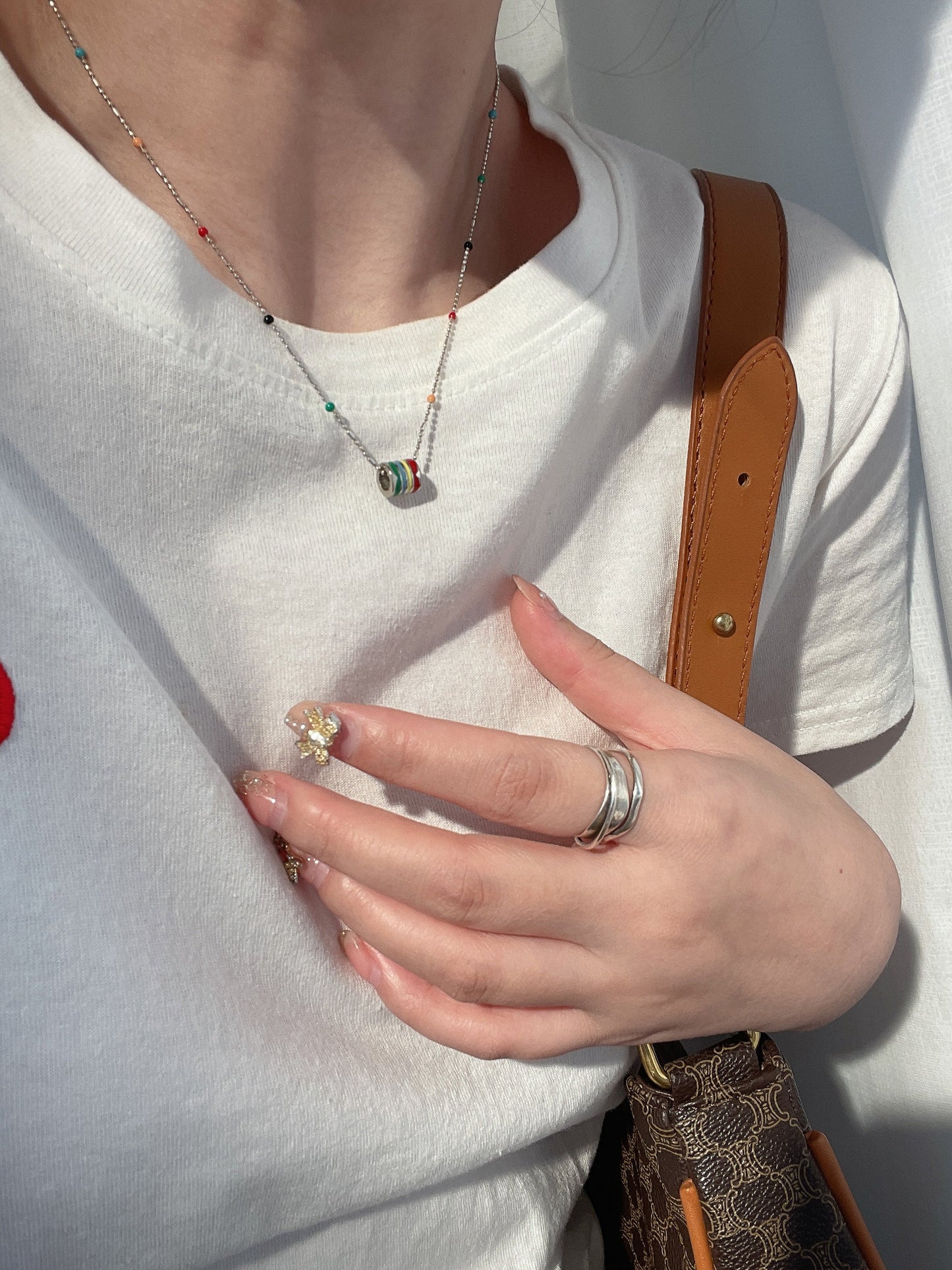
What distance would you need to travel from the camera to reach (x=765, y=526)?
0.74m

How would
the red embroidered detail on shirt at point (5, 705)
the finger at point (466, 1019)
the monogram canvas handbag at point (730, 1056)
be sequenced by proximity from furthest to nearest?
the monogram canvas handbag at point (730, 1056)
the finger at point (466, 1019)
the red embroidered detail on shirt at point (5, 705)

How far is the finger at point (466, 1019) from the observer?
0.58 m

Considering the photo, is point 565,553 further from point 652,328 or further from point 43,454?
point 43,454

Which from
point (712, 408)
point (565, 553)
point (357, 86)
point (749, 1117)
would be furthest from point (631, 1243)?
point (357, 86)

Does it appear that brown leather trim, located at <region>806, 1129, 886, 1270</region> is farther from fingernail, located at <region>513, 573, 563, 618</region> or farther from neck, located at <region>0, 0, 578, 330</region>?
neck, located at <region>0, 0, 578, 330</region>

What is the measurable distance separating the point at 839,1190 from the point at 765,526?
Result: 48 centimetres

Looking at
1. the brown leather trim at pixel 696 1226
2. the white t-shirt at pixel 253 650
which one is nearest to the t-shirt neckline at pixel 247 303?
the white t-shirt at pixel 253 650

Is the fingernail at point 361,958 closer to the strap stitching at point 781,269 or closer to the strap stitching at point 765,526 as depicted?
the strap stitching at point 765,526

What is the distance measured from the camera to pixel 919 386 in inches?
30.3

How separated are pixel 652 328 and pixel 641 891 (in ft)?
1.31

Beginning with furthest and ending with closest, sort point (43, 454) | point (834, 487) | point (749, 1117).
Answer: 1. point (834, 487)
2. point (749, 1117)
3. point (43, 454)

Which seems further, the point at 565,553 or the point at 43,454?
the point at 565,553

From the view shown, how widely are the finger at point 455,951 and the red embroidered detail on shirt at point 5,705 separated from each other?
0.19 meters

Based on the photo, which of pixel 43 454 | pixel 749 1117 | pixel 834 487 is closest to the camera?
pixel 43 454
